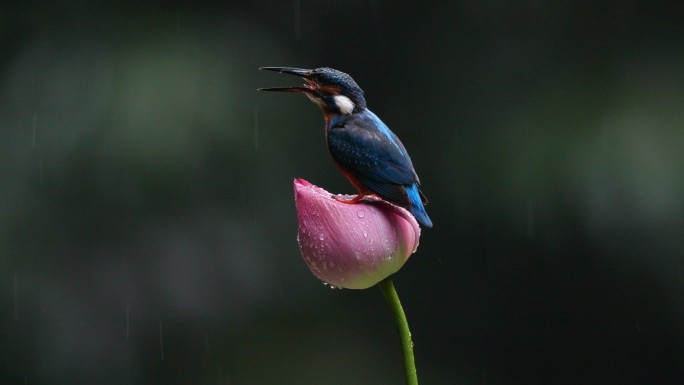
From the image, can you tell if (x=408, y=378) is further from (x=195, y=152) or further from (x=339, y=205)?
(x=195, y=152)

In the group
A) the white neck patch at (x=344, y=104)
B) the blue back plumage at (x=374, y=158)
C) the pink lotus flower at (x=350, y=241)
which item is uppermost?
the white neck patch at (x=344, y=104)

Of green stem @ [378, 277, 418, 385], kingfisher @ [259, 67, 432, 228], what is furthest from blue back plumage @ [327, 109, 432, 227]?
green stem @ [378, 277, 418, 385]

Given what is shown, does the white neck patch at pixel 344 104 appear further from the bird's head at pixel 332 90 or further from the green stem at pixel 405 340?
the green stem at pixel 405 340

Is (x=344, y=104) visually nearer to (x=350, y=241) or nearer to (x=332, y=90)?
(x=332, y=90)

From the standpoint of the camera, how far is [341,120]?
0.83 metres

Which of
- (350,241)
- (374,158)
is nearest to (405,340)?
(350,241)

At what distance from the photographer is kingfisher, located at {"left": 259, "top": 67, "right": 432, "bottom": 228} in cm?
77

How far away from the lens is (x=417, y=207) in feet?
2.52

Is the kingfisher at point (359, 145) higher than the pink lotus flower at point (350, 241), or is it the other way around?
the kingfisher at point (359, 145)

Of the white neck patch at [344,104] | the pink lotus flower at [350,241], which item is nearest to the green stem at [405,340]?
the pink lotus flower at [350,241]

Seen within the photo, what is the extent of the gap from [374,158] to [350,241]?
0.13m

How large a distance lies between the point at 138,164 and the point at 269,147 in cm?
37

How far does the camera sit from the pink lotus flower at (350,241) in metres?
0.68

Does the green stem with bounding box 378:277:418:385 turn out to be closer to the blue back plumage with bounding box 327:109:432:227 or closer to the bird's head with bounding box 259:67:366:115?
the blue back plumage with bounding box 327:109:432:227
